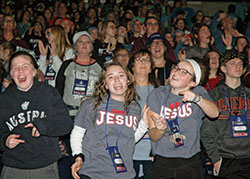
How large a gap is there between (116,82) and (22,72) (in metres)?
0.95

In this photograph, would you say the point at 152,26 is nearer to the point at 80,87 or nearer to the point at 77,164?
the point at 80,87

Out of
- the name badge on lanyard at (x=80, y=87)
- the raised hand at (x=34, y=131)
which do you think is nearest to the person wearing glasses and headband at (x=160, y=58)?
the name badge on lanyard at (x=80, y=87)

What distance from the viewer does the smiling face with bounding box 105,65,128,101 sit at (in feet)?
11.3

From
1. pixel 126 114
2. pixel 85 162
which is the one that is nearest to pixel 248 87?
pixel 126 114

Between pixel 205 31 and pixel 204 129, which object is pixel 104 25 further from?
pixel 204 129

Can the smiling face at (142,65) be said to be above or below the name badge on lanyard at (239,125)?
above

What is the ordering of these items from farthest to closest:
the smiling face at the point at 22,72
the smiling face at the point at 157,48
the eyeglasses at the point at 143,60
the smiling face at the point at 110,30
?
the smiling face at the point at 110,30 < the smiling face at the point at 157,48 < the eyeglasses at the point at 143,60 < the smiling face at the point at 22,72

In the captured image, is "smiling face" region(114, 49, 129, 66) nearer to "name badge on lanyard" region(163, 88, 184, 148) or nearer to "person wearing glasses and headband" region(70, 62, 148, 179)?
"person wearing glasses and headband" region(70, 62, 148, 179)

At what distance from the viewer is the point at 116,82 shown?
3.46 m

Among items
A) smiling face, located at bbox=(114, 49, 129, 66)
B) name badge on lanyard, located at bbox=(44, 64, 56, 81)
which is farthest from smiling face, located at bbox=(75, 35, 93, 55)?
name badge on lanyard, located at bbox=(44, 64, 56, 81)

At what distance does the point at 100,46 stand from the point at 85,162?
13.0ft

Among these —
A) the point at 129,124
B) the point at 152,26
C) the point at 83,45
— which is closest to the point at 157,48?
the point at 83,45

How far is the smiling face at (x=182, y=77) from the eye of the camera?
3420mm

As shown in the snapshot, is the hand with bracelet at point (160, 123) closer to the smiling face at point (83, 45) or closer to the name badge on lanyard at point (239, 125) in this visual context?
the name badge on lanyard at point (239, 125)
